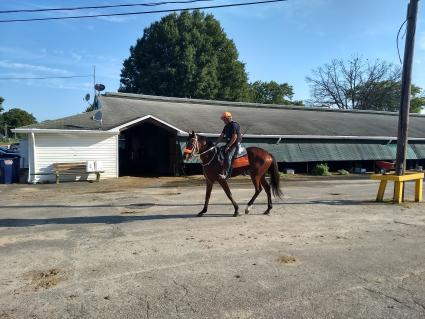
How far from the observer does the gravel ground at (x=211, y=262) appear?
14.9ft

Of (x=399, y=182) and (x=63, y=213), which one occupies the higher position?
(x=399, y=182)

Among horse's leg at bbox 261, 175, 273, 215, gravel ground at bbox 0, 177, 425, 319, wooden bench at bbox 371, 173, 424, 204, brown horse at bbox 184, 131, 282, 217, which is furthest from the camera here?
wooden bench at bbox 371, 173, 424, 204

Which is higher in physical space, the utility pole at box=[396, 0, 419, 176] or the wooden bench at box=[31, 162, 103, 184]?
the utility pole at box=[396, 0, 419, 176]

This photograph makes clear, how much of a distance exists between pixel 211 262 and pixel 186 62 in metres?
38.9

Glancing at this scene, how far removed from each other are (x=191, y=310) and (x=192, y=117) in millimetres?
19894

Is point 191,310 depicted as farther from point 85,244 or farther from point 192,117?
point 192,117

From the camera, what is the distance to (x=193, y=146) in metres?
9.30

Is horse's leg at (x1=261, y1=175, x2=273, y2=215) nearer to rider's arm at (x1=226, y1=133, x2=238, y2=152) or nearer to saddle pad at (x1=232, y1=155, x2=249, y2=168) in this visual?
saddle pad at (x1=232, y1=155, x2=249, y2=168)

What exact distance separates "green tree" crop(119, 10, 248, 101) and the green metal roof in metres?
21.5

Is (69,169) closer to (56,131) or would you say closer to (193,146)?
(56,131)

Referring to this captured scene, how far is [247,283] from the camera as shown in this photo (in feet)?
17.1

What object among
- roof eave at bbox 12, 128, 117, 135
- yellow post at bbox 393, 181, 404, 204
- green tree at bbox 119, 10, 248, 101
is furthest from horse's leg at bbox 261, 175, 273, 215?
green tree at bbox 119, 10, 248, 101

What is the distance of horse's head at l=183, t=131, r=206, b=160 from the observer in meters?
9.20

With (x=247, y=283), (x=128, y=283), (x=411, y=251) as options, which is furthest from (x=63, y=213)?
(x=411, y=251)
